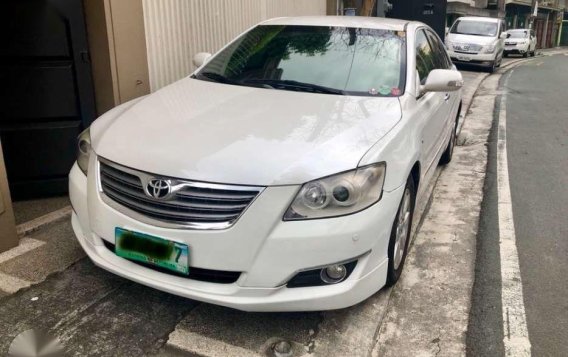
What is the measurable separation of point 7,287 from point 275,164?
1.85 metres

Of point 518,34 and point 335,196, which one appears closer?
point 335,196

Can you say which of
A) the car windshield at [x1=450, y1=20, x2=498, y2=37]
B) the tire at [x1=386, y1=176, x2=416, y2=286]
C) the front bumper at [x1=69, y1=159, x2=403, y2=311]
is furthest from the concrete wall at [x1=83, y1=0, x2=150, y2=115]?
the car windshield at [x1=450, y1=20, x2=498, y2=37]

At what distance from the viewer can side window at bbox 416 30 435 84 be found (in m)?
3.87

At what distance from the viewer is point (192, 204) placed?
2.37 m

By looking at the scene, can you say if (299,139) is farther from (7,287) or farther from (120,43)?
(120,43)

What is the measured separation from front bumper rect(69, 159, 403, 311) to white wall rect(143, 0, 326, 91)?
2.81m

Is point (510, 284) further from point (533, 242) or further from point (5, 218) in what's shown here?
point (5, 218)

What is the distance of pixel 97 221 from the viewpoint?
2.63 meters

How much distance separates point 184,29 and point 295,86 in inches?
99.2

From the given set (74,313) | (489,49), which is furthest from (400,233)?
(489,49)

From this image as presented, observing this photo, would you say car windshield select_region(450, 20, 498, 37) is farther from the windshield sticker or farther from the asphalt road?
the windshield sticker

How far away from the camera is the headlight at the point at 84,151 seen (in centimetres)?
291

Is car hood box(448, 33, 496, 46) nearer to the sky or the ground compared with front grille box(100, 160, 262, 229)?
nearer to the ground

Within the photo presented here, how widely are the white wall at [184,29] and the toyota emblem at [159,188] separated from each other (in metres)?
2.78
